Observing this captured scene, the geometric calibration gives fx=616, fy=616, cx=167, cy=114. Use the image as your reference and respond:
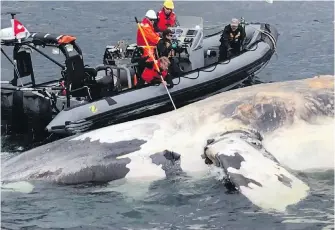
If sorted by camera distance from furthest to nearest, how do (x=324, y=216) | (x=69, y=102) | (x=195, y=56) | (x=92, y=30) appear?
1. (x=92, y=30)
2. (x=195, y=56)
3. (x=69, y=102)
4. (x=324, y=216)

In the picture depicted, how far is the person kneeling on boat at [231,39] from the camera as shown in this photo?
1619cm

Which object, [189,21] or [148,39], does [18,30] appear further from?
[189,21]

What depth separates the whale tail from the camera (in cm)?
841

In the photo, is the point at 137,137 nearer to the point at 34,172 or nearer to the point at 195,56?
the point at 34,172

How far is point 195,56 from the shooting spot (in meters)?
16.0

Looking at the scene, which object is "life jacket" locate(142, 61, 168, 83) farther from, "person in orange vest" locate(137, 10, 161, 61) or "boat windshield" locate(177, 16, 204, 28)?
"boat windshield" locate(177, 16, 204, 28)

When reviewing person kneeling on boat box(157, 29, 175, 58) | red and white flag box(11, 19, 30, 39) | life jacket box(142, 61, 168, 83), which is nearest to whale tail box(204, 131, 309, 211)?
person kneeling on boat box(157, 29, 175, 58)

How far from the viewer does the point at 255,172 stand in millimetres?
8656

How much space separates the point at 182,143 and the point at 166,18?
7.36 meters

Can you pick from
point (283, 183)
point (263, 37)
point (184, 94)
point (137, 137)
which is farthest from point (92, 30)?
point (283, 183)

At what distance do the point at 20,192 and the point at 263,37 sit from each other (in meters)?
10.7

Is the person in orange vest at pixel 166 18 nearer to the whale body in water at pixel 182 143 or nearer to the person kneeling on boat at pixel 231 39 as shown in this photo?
the person kneeling on boat at pixel 231 39

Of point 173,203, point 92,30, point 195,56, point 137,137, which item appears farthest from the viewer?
point 92,30

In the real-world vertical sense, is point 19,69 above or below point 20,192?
above
